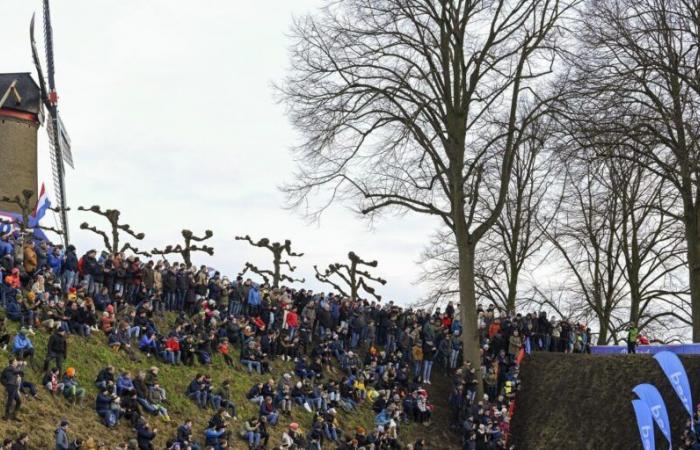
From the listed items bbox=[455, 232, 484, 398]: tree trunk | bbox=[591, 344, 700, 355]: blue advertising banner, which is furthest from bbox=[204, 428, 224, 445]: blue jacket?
bbox=[591, 344, 700, 355]: blue advertising banner

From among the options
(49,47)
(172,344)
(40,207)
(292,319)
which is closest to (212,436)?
(172,344)

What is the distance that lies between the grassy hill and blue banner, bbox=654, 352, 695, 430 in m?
6.85

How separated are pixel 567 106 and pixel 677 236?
11743 millimetres

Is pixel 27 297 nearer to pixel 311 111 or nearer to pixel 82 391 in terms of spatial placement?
pixel 82 391

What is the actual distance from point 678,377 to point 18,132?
3238 cm

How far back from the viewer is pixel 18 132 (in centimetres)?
4091

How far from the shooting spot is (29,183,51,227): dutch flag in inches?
1537

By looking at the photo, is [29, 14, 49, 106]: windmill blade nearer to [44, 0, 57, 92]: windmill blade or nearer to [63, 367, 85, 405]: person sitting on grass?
[44, 0, 57, 92]: windmill blade

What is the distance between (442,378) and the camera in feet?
92.0

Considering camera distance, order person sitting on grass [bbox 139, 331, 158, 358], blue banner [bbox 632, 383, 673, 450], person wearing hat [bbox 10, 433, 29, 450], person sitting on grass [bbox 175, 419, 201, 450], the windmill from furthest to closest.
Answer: the windmill
person sitting on grass [bbox 139, 331, 158, 358]
blue banner [bbox 632, 383, 673, 450]
person sitting on grass [bbox 175, 419, 201, 450]
person wearing hat [bbox 10, 433, 29, 450]

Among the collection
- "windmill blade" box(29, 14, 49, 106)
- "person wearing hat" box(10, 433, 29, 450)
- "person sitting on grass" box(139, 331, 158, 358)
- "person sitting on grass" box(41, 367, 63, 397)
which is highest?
"windmill blade" box(29, 14, 49, 106)

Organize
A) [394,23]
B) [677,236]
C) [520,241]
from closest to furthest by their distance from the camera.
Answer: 1. [394,23]
2. [677,236]
3. [520,241]

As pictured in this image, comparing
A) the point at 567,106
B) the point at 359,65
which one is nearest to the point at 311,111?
the point at 359,65

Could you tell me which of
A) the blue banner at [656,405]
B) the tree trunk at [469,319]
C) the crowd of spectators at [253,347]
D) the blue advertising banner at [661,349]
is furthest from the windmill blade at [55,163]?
the blue banner at [656,405]
